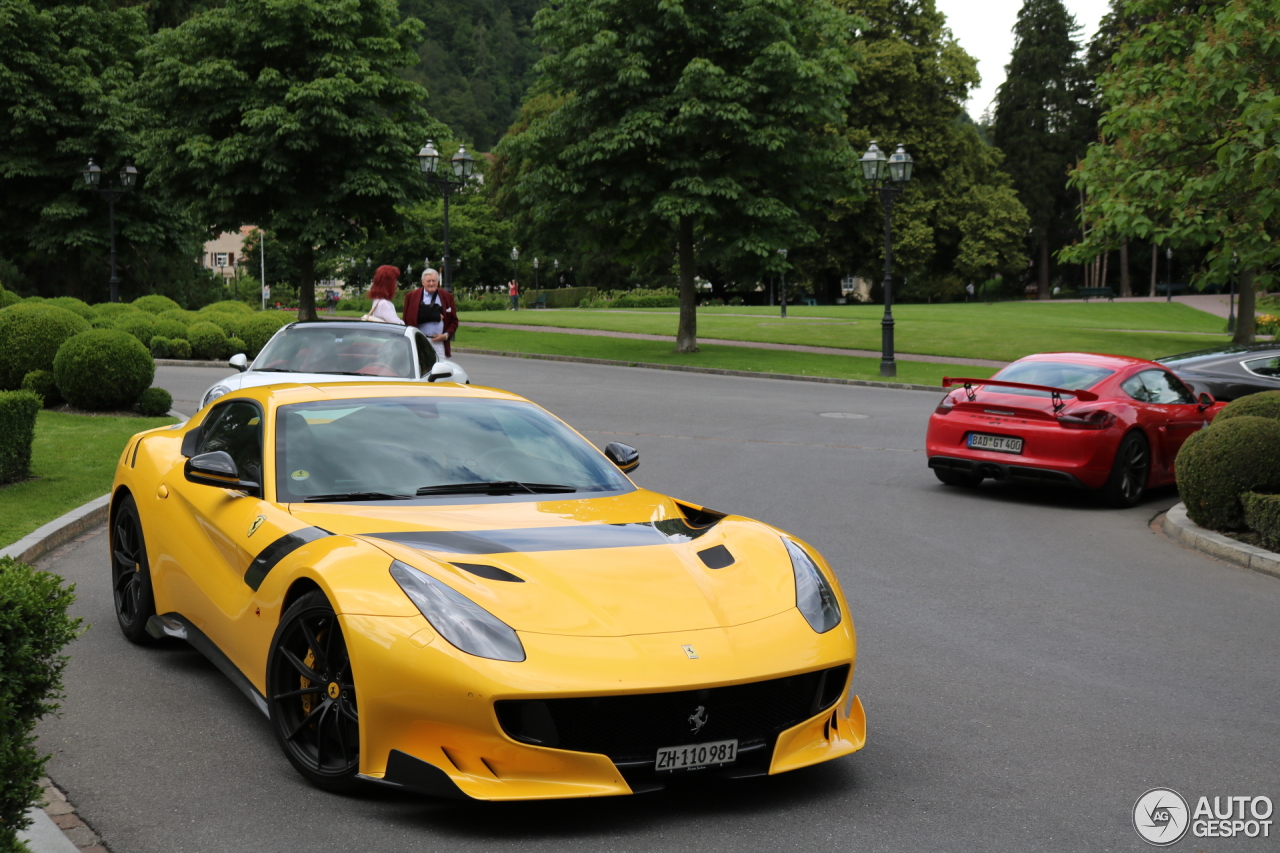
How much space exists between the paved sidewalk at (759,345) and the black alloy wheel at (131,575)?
28610 mm

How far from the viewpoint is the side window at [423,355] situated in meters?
12.4

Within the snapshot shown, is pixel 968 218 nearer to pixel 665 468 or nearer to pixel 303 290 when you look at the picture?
pixel 303 290

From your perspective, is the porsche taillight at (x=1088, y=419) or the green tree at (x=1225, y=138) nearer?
the porsche taillight at (x=1088, y=419)

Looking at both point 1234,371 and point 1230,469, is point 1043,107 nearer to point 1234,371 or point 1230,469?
point 1234,371

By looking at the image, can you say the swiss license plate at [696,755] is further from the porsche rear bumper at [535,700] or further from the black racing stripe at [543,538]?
the black racing stripe at [543,538]

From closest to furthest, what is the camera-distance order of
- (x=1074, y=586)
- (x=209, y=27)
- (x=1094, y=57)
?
1. (x=1074, y=586)
2. (x=209, y=27)
3. (x=1094, y=57)

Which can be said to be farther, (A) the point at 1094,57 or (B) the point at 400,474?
(A) the point at 1094,57

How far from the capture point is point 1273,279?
20016 mm

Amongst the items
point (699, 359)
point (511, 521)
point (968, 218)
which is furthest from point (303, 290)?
point (968, 218)

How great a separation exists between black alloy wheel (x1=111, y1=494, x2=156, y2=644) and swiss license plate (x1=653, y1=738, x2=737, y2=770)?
3.33m

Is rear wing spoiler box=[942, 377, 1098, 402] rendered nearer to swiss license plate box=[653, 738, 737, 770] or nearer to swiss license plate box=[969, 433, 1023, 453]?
swiss license plate box=[969, 433, 1023, 453]

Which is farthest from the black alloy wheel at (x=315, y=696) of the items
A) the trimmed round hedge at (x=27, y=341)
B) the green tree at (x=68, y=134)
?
the green tree at (x=68, y=134)

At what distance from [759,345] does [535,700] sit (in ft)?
122

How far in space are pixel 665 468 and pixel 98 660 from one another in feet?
26.5
